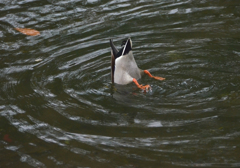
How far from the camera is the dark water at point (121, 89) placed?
353cm

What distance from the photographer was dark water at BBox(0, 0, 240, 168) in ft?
11.6

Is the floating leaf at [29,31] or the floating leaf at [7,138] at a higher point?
the floating leaf at [29,31]

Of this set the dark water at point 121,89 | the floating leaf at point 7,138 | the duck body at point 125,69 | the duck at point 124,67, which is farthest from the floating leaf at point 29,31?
the floating leaf at point 7,138

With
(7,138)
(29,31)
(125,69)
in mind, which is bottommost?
(7,138)

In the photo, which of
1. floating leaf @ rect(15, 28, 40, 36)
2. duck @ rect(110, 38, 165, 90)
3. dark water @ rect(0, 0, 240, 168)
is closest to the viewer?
dark water @ rect(0, 0, 240, 168)

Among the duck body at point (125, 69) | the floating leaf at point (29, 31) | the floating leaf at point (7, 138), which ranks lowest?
the floating leaf at point (7, 138)

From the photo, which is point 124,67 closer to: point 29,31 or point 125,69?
point 125,69

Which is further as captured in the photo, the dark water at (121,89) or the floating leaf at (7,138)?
the floating leaf at (7,138)

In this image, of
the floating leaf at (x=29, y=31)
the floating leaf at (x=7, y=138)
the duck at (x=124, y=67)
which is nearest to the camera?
the floating leaf at (x=7, y=138)

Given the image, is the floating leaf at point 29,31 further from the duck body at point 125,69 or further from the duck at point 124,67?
the duck body at point 125,69

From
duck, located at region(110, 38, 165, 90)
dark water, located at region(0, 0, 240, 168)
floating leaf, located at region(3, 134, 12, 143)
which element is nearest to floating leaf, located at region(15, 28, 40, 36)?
dark water, located at region(0, 0, 240, 168)

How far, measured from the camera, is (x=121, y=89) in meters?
5.10

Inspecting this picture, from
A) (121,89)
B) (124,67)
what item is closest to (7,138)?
(121,89)

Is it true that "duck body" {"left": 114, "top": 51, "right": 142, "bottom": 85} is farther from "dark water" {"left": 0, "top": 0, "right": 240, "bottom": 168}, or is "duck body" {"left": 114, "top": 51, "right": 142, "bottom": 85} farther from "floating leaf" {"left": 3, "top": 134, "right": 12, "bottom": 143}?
"floating leaf" {"left": 3, "top": 134, "right": 12, "bottom": 143}
